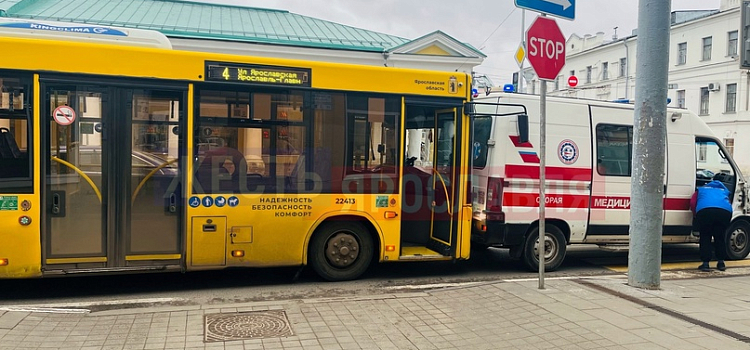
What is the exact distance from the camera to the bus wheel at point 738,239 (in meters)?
9.91

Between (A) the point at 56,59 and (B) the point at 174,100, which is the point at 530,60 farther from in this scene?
(A) the point at 56,59

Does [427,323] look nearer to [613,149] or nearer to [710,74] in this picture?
[613,149]

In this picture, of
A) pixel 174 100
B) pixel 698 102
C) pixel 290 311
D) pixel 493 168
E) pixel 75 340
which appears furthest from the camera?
pixel 698 102

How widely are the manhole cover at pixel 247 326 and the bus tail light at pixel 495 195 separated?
3686 millimetres

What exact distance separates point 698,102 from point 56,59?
173ft

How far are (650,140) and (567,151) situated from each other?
5.45 ft

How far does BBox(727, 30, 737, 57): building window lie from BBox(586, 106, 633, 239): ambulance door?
4457cm

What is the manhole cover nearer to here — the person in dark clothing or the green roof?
the person in dark clothing

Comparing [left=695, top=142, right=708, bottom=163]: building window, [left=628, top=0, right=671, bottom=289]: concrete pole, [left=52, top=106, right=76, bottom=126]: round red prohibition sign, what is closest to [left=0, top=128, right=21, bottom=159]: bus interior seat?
[left=52, top=106, right=76, bottom=126]: round red prohibition sign

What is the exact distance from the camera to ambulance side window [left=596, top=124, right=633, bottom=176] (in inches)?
346

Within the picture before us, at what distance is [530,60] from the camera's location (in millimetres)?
6445

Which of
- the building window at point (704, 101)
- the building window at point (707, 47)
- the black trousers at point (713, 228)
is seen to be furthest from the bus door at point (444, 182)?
the building window at point (707, 47)

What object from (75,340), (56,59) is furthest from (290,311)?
(56,59)

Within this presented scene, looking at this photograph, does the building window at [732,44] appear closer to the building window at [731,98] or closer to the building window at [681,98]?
the building window at [731,98]
